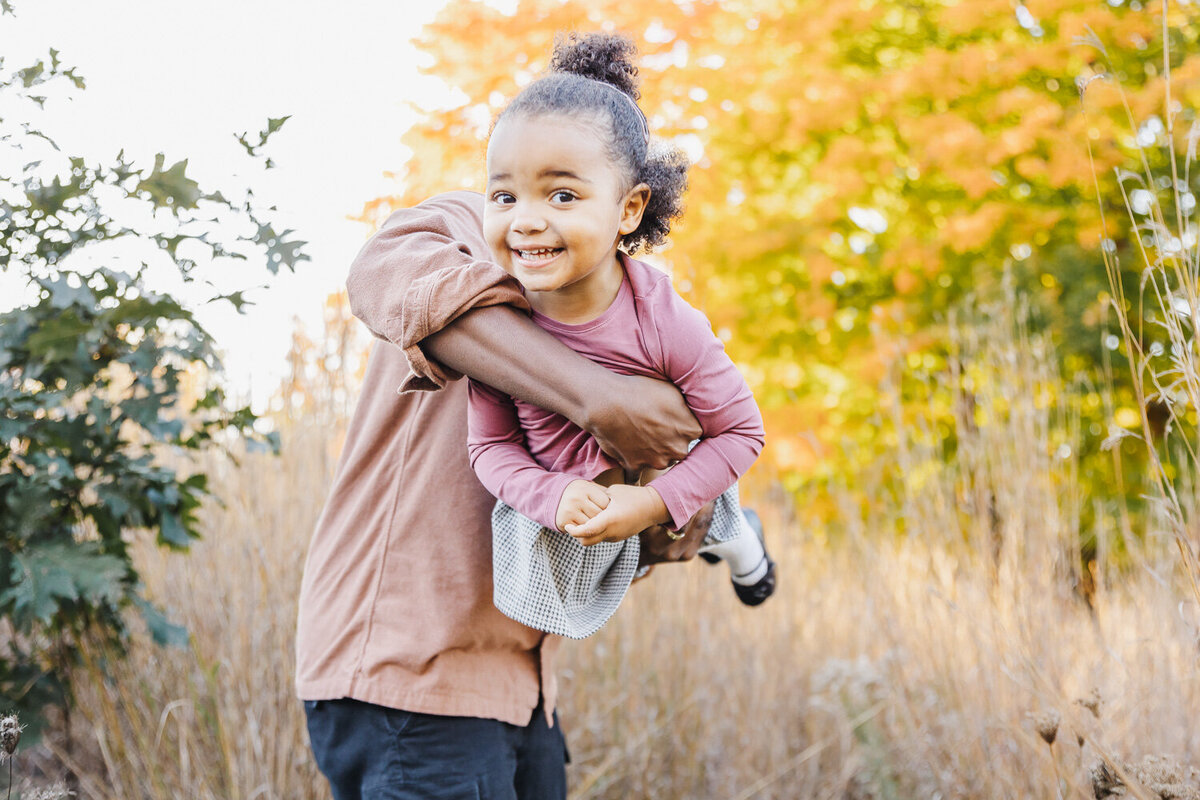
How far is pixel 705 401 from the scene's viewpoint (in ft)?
4.62

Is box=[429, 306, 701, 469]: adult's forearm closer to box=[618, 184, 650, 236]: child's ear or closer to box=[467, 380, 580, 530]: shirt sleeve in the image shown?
box=[467, 380, 580, 530]: shirt sleeve

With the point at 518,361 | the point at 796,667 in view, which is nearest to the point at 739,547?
the point at 518,361

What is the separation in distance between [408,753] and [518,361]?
24.5 inches

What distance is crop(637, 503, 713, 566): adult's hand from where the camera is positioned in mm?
1540

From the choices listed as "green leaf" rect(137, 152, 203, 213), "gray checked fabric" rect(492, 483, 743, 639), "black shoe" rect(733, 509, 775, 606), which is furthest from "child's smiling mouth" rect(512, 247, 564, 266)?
"green leaf" rect(137, 152, 203, 213)

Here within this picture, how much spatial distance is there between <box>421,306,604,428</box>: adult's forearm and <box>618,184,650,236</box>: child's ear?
245mm

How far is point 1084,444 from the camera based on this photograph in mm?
6879

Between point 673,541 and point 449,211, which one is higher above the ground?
point 449,211

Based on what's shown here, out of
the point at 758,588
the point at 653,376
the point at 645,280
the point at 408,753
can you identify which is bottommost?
the point at 758,588

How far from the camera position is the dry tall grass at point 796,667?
97.3 inches

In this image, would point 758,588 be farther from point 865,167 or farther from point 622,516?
point 865,167

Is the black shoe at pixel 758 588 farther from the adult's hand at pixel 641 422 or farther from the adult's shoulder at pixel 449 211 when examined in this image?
the adult's shoulder at pixel 449 211

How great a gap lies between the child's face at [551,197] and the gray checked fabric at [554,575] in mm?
389

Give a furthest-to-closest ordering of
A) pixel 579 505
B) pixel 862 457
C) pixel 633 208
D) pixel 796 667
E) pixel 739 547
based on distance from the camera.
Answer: pixel 862 457 → pixel 796 667 → pixel 739 547 → pixel 633 208 → pixel 579 505
